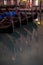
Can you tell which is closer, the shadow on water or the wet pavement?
the wet pavement

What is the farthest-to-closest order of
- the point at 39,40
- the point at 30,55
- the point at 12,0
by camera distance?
the point at 12,0 < the point at 39,40 < the point at 30,55

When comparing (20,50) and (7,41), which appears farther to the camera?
(7,41)

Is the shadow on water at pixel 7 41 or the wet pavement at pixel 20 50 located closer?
the wet pavement at pixel 20 50

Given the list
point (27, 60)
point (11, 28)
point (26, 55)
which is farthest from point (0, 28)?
point (27, 60)

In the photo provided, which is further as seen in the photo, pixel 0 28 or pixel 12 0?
pixel 12 0

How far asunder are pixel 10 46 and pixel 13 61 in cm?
135

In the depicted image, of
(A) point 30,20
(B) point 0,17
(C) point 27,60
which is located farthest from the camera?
(A) point 30,20

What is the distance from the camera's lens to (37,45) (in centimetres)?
536

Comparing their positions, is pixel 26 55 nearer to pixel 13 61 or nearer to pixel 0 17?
pixel 13 61

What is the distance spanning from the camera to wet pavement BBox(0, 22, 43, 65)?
3996mm

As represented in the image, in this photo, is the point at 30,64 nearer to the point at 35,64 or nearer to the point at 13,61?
the point at 35,64

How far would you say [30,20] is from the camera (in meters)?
9.98

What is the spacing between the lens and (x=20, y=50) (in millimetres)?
4895

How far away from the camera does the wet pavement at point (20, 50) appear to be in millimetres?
3996
